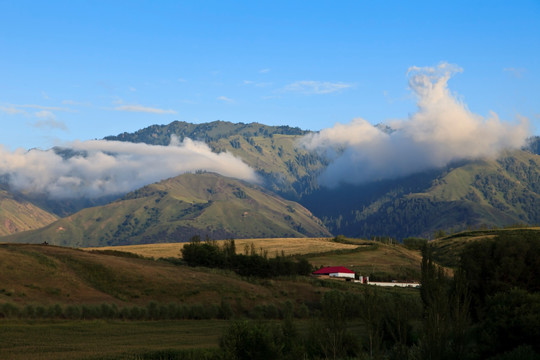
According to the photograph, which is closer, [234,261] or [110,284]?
[110,284]

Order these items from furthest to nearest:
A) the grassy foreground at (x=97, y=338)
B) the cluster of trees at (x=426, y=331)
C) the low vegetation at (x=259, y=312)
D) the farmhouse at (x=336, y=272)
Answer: the farmhouse at (x=336, y=272), the grassy foreground at (x=97, y=338), the low vegetation at (x=259, y=312), the cluster of trees at (x=426, y=331)

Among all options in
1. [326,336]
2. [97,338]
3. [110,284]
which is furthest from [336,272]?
[326,336]

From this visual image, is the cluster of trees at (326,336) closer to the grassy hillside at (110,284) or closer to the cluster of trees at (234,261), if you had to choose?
the grassy hillside at (110,284)

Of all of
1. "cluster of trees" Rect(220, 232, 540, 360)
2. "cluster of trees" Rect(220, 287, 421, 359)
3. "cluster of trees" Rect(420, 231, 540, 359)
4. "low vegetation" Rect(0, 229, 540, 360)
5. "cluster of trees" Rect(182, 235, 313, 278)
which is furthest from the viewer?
"cluster of trees" Rect(182, 235, 313, 278)

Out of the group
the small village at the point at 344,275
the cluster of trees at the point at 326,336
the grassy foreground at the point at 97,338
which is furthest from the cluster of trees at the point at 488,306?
the small village at the point at 344,275

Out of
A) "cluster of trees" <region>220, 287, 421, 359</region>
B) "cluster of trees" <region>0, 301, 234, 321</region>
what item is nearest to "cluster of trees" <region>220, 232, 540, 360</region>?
"cluster of trees" <region>220, 287, 421, 359</region>

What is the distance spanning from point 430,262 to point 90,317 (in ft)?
153

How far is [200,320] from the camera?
8644cm

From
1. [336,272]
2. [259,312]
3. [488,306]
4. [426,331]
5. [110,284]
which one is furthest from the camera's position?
[336,272]

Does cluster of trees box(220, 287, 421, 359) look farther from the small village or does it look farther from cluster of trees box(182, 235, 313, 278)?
the small village

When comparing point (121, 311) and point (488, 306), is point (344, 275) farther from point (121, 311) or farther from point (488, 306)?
point (488, 306)

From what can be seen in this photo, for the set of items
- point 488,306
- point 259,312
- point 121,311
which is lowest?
point 259,312

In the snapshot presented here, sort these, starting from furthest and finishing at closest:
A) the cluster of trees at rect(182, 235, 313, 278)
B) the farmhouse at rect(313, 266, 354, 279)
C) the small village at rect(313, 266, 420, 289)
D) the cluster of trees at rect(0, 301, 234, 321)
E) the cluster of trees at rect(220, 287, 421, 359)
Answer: the farmhouse at rect(313, 266, 354, 279), the small village at rect(313, 266, 420, 289), the cluster of trees at rect(182, 235, 313, 278), the cluster of trees at rect(0, 301, 234, 321), the cluster of trees at rect(220, 287, 421, 359)

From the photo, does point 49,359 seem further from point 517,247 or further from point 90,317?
point 517,247
